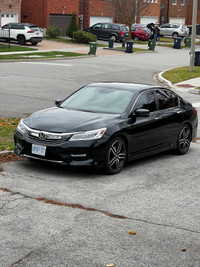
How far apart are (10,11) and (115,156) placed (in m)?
43.5

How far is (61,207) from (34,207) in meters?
0.37

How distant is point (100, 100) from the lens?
1041 centimetres

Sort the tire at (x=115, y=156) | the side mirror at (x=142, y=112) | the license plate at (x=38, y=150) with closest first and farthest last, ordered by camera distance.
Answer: the license plate at (x=38, y=150) < the tire at (x=115, y=156) < the side mirror at (x=142, y=112)

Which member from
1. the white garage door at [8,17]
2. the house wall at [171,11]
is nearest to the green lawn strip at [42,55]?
the white garage door at [8,17]

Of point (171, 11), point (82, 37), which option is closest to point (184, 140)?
point (82, 37)

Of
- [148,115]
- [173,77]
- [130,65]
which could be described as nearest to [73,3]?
[130,65]

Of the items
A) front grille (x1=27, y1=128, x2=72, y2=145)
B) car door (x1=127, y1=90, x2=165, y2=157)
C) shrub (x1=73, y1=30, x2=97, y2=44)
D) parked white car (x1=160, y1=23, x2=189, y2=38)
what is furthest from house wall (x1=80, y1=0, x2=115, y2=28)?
front grille (x1=27, y1=128, x2=72, y2=145)

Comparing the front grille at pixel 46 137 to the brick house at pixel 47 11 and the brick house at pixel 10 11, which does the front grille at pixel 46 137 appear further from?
the brick house at pixel 47 11

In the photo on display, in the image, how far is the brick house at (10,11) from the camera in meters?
50.0

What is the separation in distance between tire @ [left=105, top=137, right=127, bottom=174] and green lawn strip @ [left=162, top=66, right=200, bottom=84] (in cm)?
1774

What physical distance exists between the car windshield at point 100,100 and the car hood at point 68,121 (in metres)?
0.27

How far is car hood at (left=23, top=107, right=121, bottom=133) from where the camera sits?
9242 mm

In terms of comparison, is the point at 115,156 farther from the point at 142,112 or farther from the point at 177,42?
the point at 177,42

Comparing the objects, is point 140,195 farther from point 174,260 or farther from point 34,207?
point 174,260
